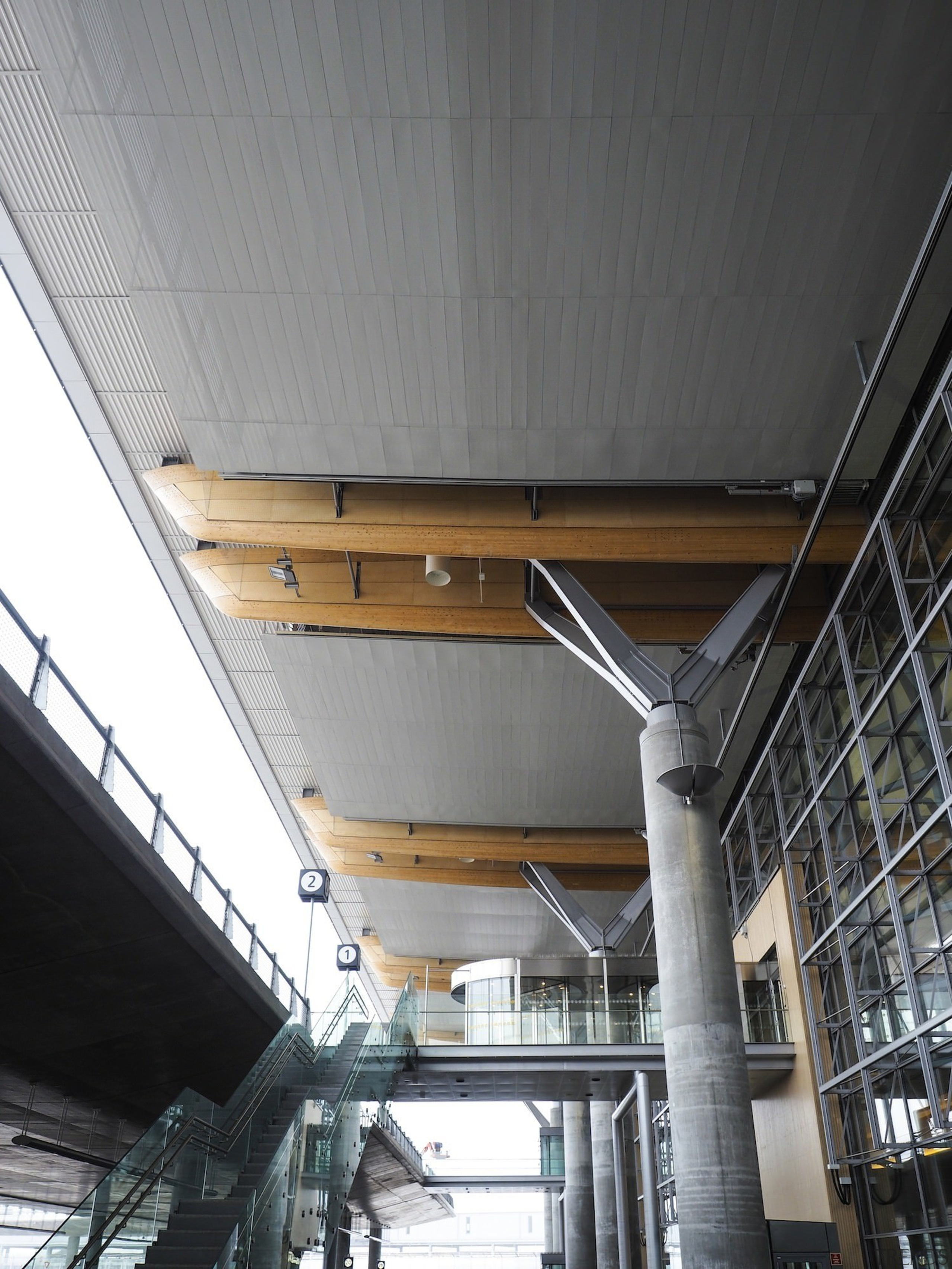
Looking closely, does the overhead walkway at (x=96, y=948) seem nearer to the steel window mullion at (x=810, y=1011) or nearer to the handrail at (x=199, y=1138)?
the handrail at (x=199, y=1138)

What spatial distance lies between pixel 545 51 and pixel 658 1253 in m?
19.1

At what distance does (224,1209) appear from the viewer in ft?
42.3

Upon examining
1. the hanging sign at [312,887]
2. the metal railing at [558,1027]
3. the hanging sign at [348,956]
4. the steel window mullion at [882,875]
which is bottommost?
the metal railing at [558,1027]

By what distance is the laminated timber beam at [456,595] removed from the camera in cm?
2014

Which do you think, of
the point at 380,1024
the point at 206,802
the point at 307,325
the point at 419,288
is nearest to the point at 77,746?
the point at 307,325

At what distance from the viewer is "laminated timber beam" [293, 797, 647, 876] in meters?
30.0

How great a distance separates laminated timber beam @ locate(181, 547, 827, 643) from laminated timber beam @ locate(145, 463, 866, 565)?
2.41 metres

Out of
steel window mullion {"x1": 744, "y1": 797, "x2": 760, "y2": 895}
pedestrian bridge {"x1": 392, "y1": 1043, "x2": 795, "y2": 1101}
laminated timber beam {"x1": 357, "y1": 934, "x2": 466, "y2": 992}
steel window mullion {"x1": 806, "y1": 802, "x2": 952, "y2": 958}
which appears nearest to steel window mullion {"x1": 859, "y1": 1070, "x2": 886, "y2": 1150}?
steel window mullion {"x1": 806, "y1": 802, "x2": 952, "y2": 958}

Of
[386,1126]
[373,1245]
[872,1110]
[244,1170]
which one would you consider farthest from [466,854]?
[373,1245]

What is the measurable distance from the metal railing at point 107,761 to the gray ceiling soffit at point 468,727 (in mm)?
5594

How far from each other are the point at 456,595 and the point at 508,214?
360 inches

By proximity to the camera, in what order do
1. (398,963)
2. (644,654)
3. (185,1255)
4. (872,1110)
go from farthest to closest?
(398,963) < (644,654) < (872,1110) < (185,1255)

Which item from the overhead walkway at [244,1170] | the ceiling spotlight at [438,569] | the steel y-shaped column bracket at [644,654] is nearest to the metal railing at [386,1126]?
the overhead walkway at [244,1170]

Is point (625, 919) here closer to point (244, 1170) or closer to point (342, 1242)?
point (342, 1242)
